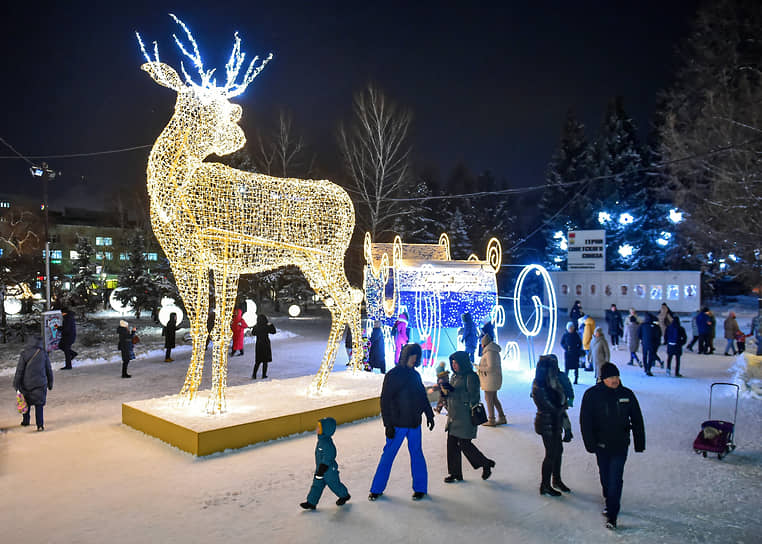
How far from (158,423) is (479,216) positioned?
2887 cm

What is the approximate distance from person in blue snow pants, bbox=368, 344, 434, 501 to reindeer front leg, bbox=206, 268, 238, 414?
108 inches

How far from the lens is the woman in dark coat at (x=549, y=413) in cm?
459

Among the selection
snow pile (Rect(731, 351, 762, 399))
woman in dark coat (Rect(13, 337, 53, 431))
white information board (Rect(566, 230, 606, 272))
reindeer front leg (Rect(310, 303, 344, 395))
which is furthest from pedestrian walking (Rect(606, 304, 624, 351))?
woman in dark coat (Rect(13, 337, 53, 431))

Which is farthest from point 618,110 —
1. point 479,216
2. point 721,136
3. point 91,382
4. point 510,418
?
point 91,382

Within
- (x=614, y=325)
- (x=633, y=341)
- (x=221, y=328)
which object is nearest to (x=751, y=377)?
(x=633, y=341)

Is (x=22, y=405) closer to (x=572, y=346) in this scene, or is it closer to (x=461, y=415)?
(x=461, y=415)

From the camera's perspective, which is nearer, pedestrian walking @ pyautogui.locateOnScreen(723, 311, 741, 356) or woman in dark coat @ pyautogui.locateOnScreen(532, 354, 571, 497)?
woman in dark coat @ pyautogui.locateOnScreen(532, 354, 571, 497)

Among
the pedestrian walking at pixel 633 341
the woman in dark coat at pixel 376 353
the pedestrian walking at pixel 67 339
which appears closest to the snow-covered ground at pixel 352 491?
the woman in dark coat at pixel 376 353

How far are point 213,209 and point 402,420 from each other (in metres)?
3.60

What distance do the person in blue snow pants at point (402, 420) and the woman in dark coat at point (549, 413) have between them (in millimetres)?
1003

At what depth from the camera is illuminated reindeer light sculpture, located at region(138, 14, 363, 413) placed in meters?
6.25

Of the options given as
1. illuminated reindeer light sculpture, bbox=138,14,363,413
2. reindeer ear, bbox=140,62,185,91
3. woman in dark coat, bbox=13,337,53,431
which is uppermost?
reindeer ear, bbox=140,62,185,91

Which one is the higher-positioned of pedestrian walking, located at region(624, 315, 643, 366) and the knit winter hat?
the knit winter hat

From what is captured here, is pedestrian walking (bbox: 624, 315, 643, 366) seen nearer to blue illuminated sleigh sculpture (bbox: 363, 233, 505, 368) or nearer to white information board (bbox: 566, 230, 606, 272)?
blue illuminated sleigh sculpture (bbox: 363, 233, 505, 368)
